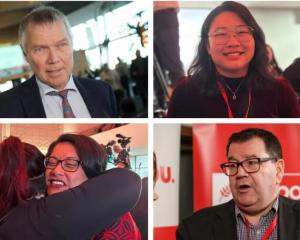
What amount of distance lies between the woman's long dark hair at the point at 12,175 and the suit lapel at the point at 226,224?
0.64 m

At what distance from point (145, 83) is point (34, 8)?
463mm

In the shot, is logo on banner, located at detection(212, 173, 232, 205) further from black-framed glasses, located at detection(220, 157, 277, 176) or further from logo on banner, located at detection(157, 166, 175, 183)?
logo on banner, located at detection(157, 166, 175, 183)

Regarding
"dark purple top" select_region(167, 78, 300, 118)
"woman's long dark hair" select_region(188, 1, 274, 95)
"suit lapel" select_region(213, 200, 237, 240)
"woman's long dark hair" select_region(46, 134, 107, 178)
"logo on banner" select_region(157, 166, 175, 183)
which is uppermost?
"woman's long dark hair" select_region(188, 1, 274, 95)

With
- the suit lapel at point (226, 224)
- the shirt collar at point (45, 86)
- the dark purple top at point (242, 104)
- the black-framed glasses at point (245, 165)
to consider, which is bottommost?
the suit lapel at point (226, 224)

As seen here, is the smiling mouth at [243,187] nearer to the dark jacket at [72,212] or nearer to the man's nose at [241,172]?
the man's nose at [241,172]

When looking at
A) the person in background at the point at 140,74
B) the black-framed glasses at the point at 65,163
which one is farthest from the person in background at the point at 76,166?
the person in background at the point at 140,74

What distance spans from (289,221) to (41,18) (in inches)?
42.7

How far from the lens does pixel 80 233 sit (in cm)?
147

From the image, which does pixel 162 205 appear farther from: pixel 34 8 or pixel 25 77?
pixel 34 8

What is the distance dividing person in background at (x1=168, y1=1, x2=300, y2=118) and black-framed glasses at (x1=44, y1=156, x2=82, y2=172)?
0.36 metres

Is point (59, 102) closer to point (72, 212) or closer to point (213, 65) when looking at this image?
point (72, 212)

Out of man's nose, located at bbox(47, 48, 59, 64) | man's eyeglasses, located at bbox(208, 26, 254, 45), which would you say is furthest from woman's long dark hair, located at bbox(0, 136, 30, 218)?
man's eyeglasses, located at bbox(208, 26, 254, 45)

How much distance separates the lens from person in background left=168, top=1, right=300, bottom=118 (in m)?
1.65

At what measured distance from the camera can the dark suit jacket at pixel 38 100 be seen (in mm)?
1626
